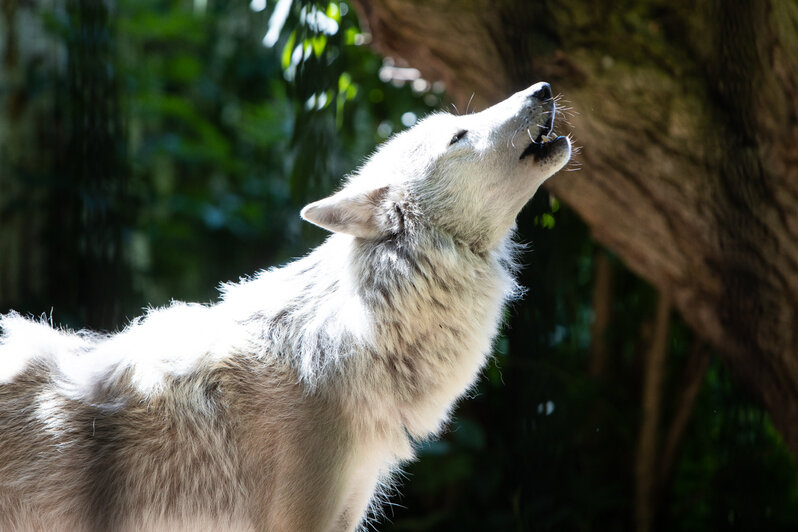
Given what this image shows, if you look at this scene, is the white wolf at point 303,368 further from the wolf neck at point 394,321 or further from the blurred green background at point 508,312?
the blurred green background at point 508,312

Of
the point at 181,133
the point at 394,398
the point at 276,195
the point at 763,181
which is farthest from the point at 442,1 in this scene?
the point at 181,133

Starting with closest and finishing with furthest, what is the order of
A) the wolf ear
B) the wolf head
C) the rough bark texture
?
the wolf ear < the wolf head < the rough bark texture

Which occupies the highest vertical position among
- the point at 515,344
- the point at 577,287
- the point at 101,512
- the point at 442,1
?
the point at 442,1

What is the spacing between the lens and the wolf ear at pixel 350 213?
213cm

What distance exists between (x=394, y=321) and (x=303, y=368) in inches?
11.6

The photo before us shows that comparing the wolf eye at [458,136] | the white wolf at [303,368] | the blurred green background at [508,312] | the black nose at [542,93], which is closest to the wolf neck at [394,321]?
the white wolf at [303,368]

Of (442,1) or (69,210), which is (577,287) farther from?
(69,210)

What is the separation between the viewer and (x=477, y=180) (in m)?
2.31

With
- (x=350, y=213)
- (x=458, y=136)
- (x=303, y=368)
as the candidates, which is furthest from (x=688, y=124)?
(x=303, y=368)

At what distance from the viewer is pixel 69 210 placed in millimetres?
4512

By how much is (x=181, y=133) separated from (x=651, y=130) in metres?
5.33

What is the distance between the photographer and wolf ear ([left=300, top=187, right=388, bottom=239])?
2.13 m

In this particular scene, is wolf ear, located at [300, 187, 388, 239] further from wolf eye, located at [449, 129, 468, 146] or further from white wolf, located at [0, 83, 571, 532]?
wolf eye, located at [449, 129, 468, 146]

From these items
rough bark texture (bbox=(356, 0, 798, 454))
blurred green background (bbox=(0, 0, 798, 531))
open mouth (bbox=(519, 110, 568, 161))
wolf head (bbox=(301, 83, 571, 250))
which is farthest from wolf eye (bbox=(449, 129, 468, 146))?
rough bark texture (bbox=(356, 0, 798, 454))
